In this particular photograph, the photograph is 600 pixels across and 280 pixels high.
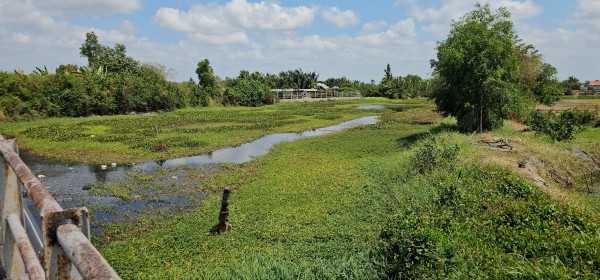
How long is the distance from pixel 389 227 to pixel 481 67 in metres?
15.5

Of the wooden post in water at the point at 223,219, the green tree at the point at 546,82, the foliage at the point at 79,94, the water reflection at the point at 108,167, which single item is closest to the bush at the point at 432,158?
the wooden post in water at the point at 223,219

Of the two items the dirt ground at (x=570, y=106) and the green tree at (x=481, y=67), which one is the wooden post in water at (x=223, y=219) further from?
the dirt ground at (x=570, y=106)

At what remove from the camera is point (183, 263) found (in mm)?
7723

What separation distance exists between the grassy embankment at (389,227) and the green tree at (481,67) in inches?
236

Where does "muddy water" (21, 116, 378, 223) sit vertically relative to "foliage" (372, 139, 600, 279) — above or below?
below

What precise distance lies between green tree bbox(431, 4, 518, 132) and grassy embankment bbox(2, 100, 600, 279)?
5988 mm

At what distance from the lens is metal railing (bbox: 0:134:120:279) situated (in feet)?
4.55

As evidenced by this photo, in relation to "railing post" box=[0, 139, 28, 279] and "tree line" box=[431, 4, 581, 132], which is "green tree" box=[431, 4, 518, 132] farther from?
"railing post" box=[0, 139, 28, 279]

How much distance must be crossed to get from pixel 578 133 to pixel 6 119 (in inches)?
1492

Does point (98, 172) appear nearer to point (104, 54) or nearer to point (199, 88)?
point (199, 88)

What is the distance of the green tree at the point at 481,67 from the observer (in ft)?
65.8

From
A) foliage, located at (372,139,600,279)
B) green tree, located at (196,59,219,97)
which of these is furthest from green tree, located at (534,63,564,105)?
green tree, located at (196,59,219,97)

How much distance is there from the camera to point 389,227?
749 centimetres

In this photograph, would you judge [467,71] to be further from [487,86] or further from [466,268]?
[466,268]
